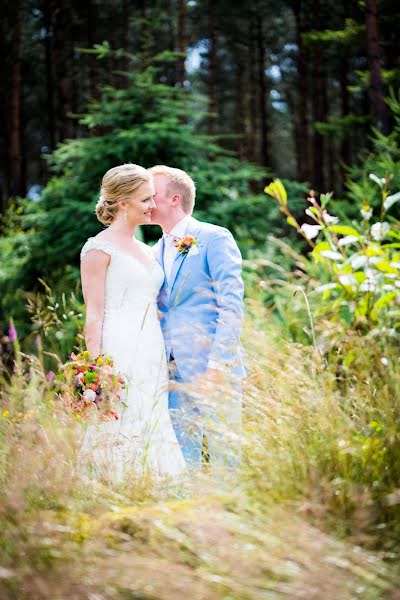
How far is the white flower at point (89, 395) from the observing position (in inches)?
137

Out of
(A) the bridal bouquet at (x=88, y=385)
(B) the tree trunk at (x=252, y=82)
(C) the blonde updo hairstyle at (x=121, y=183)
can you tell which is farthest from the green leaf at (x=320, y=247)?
(B) the tree trunk at (x=252, y=82)

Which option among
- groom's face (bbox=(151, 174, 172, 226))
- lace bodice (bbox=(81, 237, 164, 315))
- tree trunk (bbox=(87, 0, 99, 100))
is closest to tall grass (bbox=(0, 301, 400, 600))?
lace bodice (bbox=(81, 237, 164, 315))

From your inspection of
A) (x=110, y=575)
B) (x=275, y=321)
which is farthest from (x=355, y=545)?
(x=275, y=321)

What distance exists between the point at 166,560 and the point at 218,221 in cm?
713

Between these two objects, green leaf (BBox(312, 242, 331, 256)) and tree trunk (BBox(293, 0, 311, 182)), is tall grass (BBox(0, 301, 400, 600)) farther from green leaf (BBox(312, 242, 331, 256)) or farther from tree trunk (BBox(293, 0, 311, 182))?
tree trunk (BBox(293, 0, 311, 182))

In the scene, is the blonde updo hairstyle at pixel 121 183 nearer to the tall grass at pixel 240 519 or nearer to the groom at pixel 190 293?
the groom at pixel 190 293

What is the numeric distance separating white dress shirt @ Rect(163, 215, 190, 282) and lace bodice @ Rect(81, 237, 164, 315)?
0.63 ft

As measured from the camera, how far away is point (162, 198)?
4336 mm

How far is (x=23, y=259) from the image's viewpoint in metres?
9.81

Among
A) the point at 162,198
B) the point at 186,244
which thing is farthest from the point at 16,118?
the point at 186,244

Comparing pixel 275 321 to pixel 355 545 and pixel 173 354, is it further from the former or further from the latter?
pixel 355 545

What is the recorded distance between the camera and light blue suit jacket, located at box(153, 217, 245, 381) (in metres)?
3.91

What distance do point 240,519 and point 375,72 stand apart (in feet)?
32.3

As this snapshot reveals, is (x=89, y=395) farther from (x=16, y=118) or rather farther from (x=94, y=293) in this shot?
(x=16, y=118)
